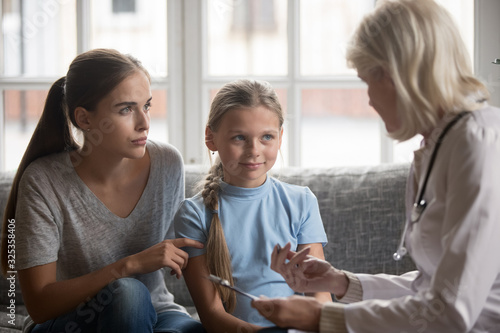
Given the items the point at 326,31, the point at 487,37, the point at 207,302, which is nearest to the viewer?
the point at 207,302

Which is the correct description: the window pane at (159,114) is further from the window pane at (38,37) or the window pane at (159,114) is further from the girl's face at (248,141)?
the girl's face at (248,141)

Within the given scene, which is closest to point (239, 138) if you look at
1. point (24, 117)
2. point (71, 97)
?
point (71, 97)

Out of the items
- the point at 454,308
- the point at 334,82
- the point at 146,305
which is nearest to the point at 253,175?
the point at 146,305

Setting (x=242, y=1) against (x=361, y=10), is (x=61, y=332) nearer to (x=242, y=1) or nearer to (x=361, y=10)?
(x=242, y=1)

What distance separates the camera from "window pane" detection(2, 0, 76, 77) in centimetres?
285

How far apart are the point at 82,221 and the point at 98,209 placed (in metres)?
0.06

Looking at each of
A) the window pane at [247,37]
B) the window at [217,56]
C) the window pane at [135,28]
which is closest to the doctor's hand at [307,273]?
the window at [217,56]

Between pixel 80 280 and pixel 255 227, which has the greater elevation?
pixel 255 227

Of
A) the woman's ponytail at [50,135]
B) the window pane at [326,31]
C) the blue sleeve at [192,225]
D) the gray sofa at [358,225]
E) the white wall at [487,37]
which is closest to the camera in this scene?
the blue sleeve at [192,225]

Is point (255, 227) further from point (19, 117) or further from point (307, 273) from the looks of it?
point (19, 117)

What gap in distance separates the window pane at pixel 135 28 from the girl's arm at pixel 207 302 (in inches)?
56.4

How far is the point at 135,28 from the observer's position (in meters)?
2.84

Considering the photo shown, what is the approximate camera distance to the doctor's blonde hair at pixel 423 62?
3.72ft

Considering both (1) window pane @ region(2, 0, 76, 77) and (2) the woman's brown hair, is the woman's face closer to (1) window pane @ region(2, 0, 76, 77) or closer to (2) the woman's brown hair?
(2) the woman's brown hair
